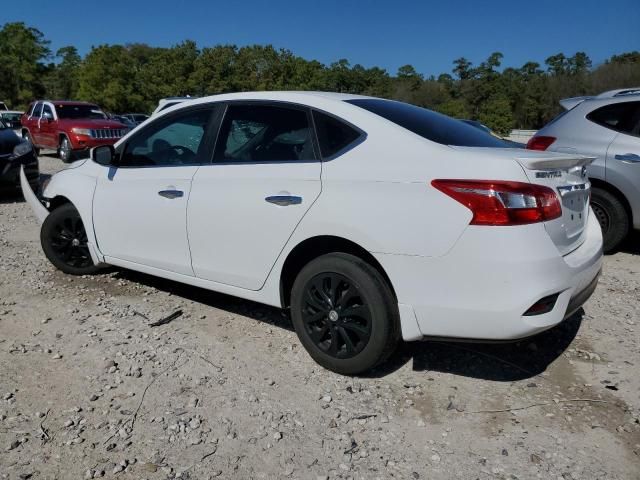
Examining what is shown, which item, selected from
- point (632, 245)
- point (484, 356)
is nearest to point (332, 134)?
point (484, 356)

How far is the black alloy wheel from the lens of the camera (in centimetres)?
297

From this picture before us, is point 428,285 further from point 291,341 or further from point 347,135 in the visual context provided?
point 291,341

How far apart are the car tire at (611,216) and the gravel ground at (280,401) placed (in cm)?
166

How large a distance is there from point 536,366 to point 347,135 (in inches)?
74.0

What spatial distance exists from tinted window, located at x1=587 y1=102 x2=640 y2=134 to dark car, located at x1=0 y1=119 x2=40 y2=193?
26.8 ft

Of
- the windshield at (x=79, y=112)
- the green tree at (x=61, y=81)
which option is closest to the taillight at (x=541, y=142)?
the windshield at (x=79, y=112)

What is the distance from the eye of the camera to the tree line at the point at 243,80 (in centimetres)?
5278

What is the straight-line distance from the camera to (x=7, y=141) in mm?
8742

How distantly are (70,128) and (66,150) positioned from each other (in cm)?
61

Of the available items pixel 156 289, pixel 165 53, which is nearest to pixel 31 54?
pixel 165 53

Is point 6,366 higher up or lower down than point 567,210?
lower down

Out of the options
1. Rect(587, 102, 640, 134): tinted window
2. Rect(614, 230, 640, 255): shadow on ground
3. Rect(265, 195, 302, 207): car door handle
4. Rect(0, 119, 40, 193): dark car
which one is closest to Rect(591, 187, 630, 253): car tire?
Rect(614, 230, 640, 255): shadow on ground

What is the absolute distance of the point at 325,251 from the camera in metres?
3.16

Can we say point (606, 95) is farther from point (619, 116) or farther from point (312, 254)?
point (312, 254)
